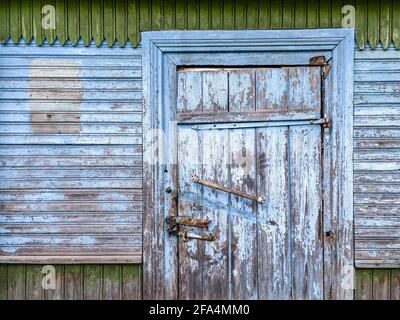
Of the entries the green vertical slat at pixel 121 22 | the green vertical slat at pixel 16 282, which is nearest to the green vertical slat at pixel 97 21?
the green vertical slat at pixel 121 22

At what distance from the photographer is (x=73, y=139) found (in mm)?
3801

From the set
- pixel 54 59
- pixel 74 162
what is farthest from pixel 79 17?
pixel 74 162

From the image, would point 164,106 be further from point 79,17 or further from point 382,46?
point 382,46

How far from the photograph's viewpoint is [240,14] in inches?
149

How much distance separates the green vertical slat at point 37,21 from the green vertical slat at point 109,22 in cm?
50

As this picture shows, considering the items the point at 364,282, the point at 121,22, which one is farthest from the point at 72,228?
the point at 364,282

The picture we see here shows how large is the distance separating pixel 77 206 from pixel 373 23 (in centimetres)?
268

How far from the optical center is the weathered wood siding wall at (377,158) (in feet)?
12.3

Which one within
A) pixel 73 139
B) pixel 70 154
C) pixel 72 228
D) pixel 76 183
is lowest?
pixel 72 228

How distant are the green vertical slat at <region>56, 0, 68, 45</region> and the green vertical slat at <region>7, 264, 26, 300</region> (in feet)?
5.86

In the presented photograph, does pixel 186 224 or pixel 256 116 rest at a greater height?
pixel 256 116

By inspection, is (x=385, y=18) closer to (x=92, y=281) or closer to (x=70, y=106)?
(x=70, y=106)

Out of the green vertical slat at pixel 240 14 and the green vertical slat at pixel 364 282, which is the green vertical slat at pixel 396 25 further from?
the green vertical slat at pixel 364 282

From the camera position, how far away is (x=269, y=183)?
379 centimetres
